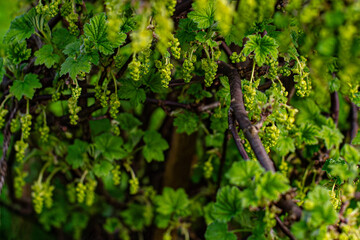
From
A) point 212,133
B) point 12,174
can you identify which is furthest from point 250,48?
point 12,174

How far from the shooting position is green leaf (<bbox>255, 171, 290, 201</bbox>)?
869 mm

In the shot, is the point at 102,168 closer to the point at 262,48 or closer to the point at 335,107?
the point at 262,48

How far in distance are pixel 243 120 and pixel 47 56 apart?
770mm

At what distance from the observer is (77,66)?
3.96 ft

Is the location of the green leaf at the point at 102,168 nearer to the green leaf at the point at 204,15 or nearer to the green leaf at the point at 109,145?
the green leaf at the point at 109,145

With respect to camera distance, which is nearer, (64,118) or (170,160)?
(64,118)

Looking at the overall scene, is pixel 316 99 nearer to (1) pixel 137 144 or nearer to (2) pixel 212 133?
(2) pixel 212 133

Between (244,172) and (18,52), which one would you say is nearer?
(244,172)

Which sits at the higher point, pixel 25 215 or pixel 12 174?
pixel 12 174

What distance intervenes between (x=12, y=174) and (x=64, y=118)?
0.87 metres

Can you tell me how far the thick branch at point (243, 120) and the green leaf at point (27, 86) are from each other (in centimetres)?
72

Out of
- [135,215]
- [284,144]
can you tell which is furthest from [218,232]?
[135,215]

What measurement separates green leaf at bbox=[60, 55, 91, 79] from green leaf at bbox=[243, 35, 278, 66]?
50 centimetres

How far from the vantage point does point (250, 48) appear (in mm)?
1159
